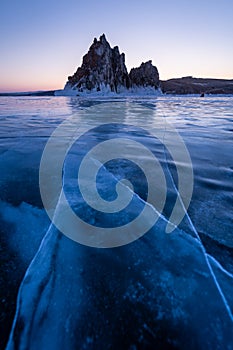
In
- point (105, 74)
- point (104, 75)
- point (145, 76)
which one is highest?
point (105, 74)

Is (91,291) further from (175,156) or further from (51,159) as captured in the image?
(175,156)

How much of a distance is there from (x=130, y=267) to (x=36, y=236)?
755 mm

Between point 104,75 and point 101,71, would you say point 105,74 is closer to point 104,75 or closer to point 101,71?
point 104,75

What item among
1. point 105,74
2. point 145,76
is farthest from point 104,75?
point 145,76

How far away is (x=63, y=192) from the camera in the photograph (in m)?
2.08

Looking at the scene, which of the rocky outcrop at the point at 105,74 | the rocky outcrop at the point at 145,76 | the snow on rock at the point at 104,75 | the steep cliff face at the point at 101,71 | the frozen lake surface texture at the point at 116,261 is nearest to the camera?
the frozen lake surface texture at the point at 116,261

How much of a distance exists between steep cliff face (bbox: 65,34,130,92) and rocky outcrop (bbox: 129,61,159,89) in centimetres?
548

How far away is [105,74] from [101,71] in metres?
1.44

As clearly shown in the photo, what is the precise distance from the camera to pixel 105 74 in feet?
192

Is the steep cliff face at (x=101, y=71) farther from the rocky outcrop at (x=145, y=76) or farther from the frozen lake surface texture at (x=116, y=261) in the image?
the frozen lake surface texture at (x=116, y=261)

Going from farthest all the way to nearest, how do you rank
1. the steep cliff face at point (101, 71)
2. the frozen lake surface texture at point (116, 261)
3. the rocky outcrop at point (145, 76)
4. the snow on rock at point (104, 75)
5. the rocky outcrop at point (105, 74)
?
1. the rocky outcrop at point (145, 76)
2. the rocky outcrop at point (105, 74)
3. the snow on rock at point (104, 75)
4. the steep cliff face at point (101, 71)
5. the frozen lake surface texture at point (116, 261)

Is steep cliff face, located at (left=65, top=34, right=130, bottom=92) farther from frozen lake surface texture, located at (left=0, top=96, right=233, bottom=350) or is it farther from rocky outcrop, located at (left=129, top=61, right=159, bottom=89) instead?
frozen lake surface texture, located at (left=0, top=96, right=233, bottom=350)

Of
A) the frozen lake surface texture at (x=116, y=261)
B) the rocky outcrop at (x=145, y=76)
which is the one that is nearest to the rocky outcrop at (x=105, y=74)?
the rocky outcrop at (x=145, y=76)

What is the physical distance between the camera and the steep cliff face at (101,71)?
189 ft
